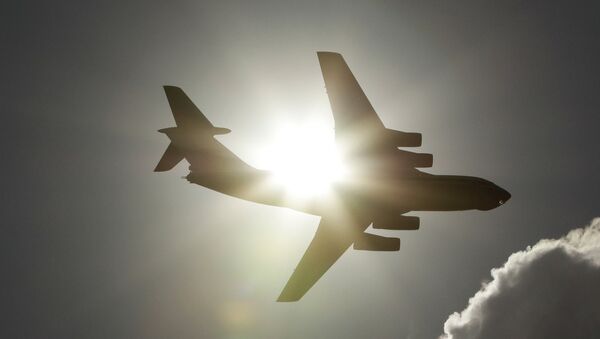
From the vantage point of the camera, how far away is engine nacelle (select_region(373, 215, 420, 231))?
32.2 m

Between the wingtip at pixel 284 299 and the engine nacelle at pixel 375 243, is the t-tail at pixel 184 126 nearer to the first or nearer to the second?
the wingtip at pixel 284 299

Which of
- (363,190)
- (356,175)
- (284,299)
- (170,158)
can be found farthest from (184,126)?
(284,299)

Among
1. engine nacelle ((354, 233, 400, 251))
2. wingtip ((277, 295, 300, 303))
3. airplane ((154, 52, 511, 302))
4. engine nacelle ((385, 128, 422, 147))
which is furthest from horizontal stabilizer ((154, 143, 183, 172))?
engine nacelle ((385, 128, 422, 147))

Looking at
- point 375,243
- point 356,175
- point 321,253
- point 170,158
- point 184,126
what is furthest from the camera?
point 321,253

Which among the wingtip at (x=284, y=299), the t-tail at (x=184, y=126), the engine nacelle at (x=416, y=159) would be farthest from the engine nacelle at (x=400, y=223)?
the t-tail at (x=184, y=126)

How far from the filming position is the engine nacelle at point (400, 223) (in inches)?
1267

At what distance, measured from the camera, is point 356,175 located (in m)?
32.3

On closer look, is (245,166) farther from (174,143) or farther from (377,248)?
(377,248)

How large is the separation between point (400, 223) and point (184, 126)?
13552 millimetres

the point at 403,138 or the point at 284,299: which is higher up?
the point at 403,138

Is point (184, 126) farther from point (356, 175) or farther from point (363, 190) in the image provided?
point (363, 190)

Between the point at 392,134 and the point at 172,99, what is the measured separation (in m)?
12.8

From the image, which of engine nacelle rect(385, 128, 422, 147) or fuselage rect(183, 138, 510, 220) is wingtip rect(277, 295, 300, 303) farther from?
engine nacelle rect(385, 128, 422, 147)

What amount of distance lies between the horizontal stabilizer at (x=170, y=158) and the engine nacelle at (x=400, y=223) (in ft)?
39.7
